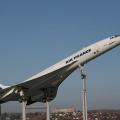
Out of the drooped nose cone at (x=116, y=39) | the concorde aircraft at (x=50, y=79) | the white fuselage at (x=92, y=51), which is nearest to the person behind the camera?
the drooped nose cone at (x=116, y=39)

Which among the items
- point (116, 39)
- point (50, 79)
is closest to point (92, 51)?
point (116, 39)

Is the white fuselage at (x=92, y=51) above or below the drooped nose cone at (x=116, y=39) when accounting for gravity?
below

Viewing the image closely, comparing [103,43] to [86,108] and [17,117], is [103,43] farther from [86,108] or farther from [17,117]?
[17,117]

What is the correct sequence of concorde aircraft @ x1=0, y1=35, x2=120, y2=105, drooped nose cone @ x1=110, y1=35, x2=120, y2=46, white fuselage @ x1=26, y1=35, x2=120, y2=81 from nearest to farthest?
drooped nose cone @ x1=110, y1=35, x2=120, y2=46, white fuselage @ x1=26, y1=35, x2=120, y2=81, concorde aircraft @ x1=0, y1=35, x2=120, y2=105

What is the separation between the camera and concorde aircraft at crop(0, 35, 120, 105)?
39625 mm

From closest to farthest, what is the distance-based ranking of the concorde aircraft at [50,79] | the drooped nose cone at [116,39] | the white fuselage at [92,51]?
1. the drooped nose cone at [116,39]
2. the white fuselage at [92,51]
3. the concorde aircraft at [50,79]

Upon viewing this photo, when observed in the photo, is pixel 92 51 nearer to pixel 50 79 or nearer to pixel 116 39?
pixel 116 39

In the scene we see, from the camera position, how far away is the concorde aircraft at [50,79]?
130 ft

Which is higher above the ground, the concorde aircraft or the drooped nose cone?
the drooped nose cone

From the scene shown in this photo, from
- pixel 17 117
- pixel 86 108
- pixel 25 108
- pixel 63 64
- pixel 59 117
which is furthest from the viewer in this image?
pixel 59 117

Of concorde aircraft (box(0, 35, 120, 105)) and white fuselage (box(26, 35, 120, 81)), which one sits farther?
concorde aircraft (box(0, 35, 120, 105))

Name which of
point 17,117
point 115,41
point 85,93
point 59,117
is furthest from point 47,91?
point 59,117

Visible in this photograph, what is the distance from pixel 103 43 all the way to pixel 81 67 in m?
3.42

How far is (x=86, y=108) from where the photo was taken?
1510 inches
